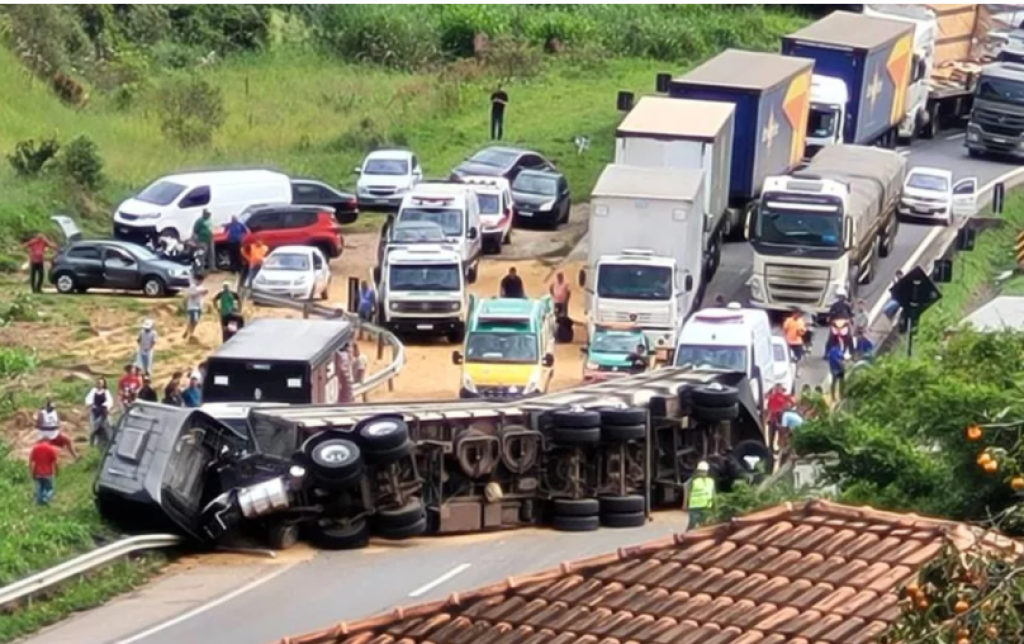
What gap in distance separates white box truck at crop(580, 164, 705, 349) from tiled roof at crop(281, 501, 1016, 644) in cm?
2683

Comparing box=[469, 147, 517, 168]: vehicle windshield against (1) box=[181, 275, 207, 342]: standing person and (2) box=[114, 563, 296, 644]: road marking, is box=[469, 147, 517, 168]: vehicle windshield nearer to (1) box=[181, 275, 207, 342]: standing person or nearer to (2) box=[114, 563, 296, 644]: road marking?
(1) box=[181, 275, 207, 342]: standing person

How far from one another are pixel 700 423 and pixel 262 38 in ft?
141

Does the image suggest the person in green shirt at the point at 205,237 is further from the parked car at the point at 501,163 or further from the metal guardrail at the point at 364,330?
the parked car at the point at 501,163

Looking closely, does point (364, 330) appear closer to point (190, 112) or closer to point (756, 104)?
point (756, 104)

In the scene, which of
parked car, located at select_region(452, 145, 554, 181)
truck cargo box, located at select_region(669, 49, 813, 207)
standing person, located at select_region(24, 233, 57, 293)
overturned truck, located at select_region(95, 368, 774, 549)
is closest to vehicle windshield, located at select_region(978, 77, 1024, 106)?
truck cargo box, located at select_region(669, 49, 813, 207)

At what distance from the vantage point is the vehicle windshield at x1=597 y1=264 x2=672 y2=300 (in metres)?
40.8

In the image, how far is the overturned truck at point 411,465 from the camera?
28.0 meters

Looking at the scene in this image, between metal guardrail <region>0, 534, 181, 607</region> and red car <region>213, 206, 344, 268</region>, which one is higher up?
metal guardrail <region>0, 534, 181, 607</region>

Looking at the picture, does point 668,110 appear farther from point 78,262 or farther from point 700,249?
point 78,262

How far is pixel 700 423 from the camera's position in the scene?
101ft

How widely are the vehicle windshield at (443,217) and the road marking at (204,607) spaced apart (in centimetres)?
1927

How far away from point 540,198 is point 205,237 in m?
8.45

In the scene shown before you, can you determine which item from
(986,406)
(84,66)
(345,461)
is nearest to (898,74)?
(84,66)

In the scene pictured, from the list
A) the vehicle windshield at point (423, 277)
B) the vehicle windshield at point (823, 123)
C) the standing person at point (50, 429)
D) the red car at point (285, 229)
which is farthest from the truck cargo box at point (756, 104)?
the standing person at point (50, 429)
